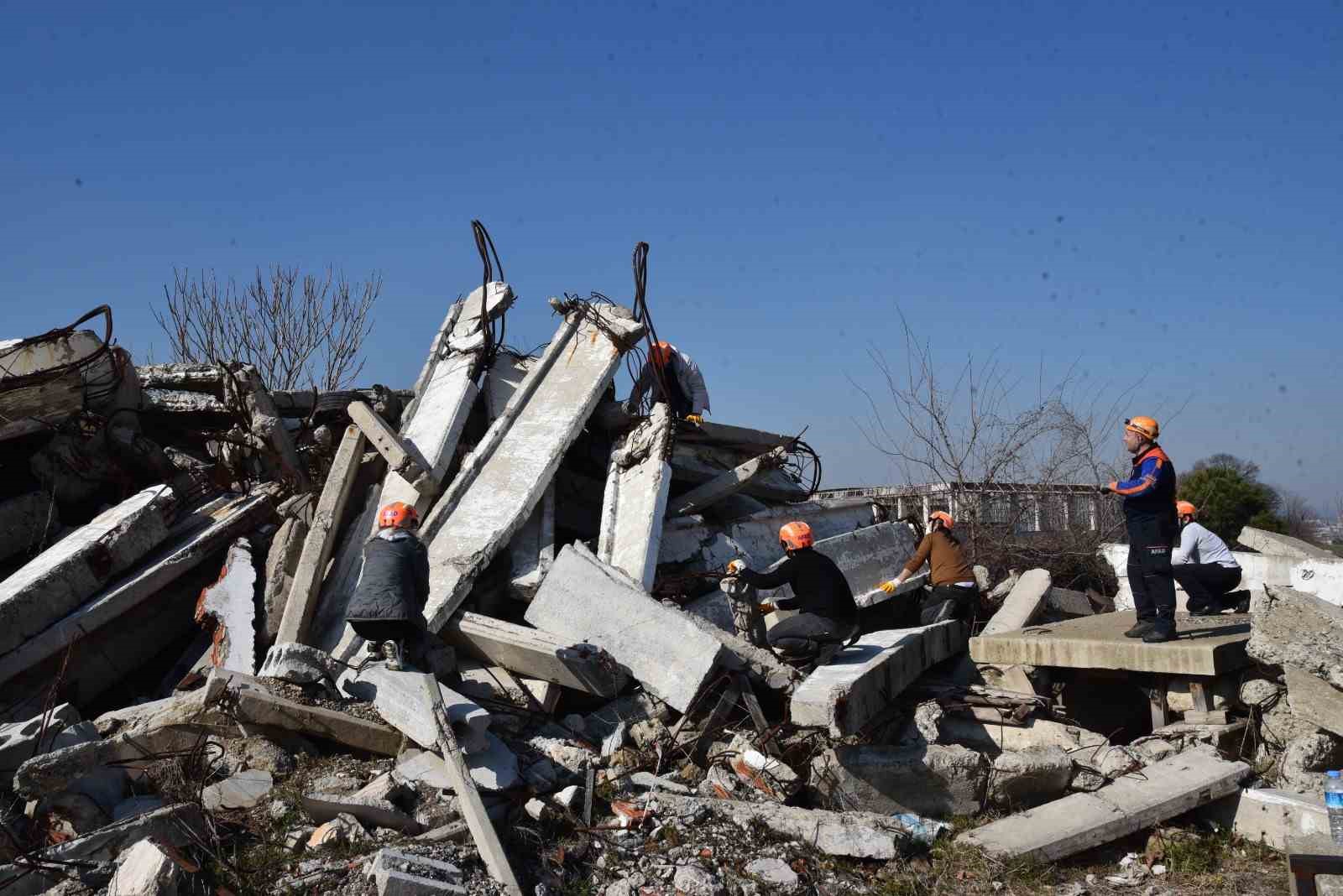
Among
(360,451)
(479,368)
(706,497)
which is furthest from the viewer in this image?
(479,368)

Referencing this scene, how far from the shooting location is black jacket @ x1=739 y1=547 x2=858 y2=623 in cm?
671

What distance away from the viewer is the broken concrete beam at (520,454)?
24.1 ft

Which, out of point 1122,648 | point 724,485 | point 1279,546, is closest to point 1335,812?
point 1122,648

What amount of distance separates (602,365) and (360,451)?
2114 millimetres

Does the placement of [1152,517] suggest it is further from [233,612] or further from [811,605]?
[233,612]

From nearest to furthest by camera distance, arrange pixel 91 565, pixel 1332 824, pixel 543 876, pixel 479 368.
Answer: pixel 1332 824
pixel 543 876
pixel 91 565
pixel 479 368

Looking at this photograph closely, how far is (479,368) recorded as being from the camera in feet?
30.6

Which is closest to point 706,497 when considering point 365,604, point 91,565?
point 365,604

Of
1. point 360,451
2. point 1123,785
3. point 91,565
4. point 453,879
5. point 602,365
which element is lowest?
point 1123,785

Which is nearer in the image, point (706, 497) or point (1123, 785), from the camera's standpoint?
point (1123, 785)

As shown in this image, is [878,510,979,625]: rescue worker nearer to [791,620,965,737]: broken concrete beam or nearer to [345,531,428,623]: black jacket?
[791,620,965,737]: broken concrete beam

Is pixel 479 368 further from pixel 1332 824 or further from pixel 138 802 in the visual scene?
pixel 1332 824

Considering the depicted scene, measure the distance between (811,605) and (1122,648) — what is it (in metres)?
1.97

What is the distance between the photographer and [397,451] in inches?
311
